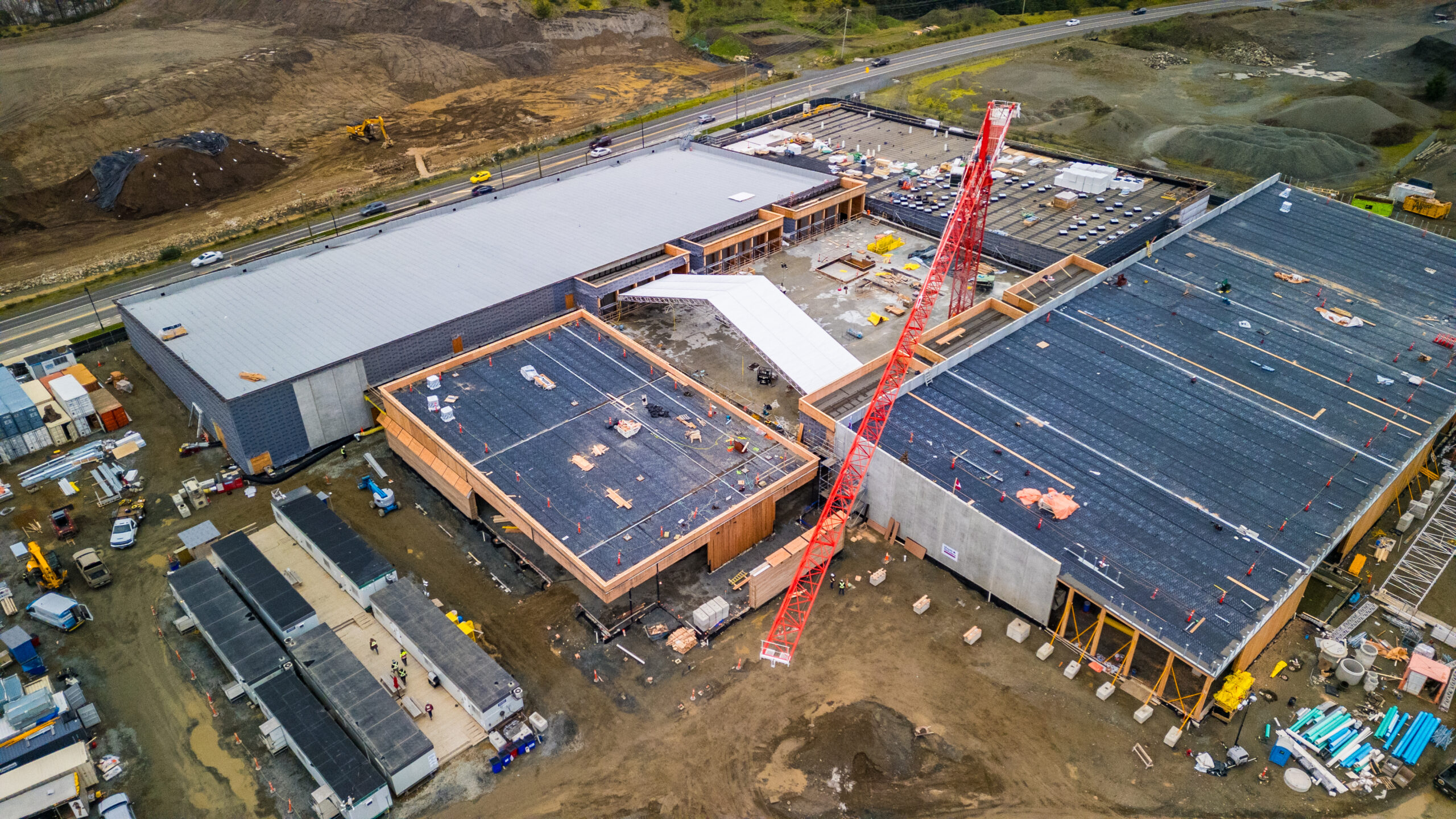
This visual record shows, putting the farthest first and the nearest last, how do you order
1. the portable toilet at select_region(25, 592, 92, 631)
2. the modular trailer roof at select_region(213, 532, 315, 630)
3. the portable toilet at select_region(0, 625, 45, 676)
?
the portable toilet at select_region(25, 592, 92, 631) < the modular trailer roof at select_region(213, 532, 315, 630) < the portable toilet at select_region(0, 625, 45, 676)

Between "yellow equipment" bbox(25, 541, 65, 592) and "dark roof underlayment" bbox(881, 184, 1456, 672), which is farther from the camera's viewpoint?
"yellow equipment" bbox(25, 541, 65, 592)

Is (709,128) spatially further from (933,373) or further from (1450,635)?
(1450,635)

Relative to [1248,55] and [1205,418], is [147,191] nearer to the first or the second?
[1205,418]

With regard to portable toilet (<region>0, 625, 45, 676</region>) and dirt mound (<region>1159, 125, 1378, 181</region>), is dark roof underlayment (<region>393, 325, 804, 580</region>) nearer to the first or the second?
portable toilet (<region>0, 625, 45, 676</region>)

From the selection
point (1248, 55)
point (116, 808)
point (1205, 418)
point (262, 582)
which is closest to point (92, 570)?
point (262, 582)

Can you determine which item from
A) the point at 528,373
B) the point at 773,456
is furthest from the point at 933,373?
the point at 528,373

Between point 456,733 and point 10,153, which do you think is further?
point 10,153

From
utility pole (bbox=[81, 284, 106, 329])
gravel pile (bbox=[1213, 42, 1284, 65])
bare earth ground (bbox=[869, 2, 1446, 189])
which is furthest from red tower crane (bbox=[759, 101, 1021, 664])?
gravel pile (bbox=[1213, 42, 1284, 65])
